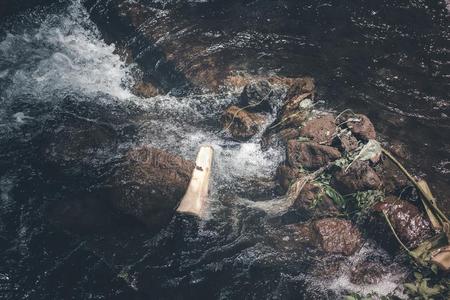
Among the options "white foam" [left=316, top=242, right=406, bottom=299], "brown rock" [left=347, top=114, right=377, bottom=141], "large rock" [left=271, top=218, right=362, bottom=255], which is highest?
"brown rock" [left=347, top=114, right=377, bottom=141]

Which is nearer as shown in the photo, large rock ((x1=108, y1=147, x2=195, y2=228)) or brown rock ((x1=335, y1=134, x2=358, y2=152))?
large rock ((x1=108, y1=147, x2=195, y2=228))

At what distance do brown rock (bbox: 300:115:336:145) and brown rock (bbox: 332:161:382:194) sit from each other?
1.67ft

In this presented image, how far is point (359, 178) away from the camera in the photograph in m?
4.69

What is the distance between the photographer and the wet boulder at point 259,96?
5.46 meters

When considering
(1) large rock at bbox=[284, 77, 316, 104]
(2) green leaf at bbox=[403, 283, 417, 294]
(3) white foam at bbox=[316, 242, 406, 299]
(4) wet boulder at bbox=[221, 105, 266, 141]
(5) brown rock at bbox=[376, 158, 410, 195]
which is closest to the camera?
(2) green leaf at bbox=[403, 283, 417, 294]

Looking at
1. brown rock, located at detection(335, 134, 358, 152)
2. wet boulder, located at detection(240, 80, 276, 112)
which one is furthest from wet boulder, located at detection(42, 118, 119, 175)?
brown rock, located at detection(335, 134, 358, 152)

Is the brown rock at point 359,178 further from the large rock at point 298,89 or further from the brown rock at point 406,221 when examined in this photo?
the large rock at point 298,89

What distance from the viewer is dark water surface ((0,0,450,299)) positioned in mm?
4484

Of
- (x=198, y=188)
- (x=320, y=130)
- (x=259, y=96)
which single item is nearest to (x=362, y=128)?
(x=320, y=130)

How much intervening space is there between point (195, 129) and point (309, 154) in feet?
5.62

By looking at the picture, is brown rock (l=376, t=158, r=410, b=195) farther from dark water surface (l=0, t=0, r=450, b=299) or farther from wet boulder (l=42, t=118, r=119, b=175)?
wet boulder (l=42, t=118, r=119, b=175)

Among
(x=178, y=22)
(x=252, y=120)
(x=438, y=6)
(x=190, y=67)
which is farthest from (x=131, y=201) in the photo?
(x=438, y=6)

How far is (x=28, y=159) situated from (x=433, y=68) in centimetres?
613

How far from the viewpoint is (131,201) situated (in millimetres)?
4484
